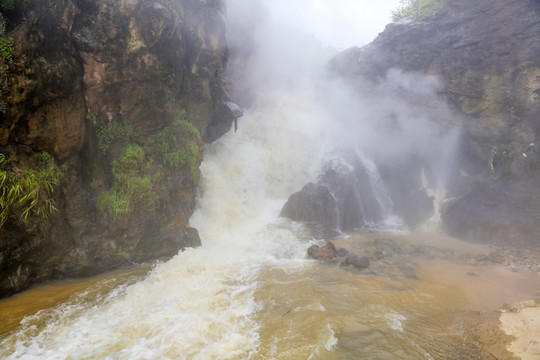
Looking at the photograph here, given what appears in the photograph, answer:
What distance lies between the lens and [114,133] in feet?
30.2

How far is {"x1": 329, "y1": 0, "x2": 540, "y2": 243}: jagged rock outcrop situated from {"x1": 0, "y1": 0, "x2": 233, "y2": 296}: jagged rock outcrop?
14361 mm

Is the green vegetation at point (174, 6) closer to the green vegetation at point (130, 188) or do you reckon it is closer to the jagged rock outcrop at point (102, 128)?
the jagged rock outcrop at point (102, 128)

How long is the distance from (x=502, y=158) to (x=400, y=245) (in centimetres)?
781

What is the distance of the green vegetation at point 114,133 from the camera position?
8.98 m

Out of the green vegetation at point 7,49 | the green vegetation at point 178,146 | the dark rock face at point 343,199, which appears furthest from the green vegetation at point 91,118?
the dark rock face at point 343,199

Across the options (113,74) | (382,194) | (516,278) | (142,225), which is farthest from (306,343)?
(382,194)

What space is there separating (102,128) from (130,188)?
6.90ft

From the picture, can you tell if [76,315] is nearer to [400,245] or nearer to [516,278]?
[400,245]

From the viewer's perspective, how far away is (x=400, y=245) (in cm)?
1236

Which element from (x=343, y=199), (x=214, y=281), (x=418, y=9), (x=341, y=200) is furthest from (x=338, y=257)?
(x=418, y=9)

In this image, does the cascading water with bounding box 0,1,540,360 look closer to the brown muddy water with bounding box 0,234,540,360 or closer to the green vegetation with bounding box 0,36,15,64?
the brown muddy water with bounding box 0,234,540,360

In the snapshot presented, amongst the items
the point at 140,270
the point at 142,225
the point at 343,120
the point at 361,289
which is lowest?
the point at 361,289

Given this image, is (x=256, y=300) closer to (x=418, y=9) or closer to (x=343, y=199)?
(x=343, y=199)

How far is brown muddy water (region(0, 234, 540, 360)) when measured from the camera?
5.27m
